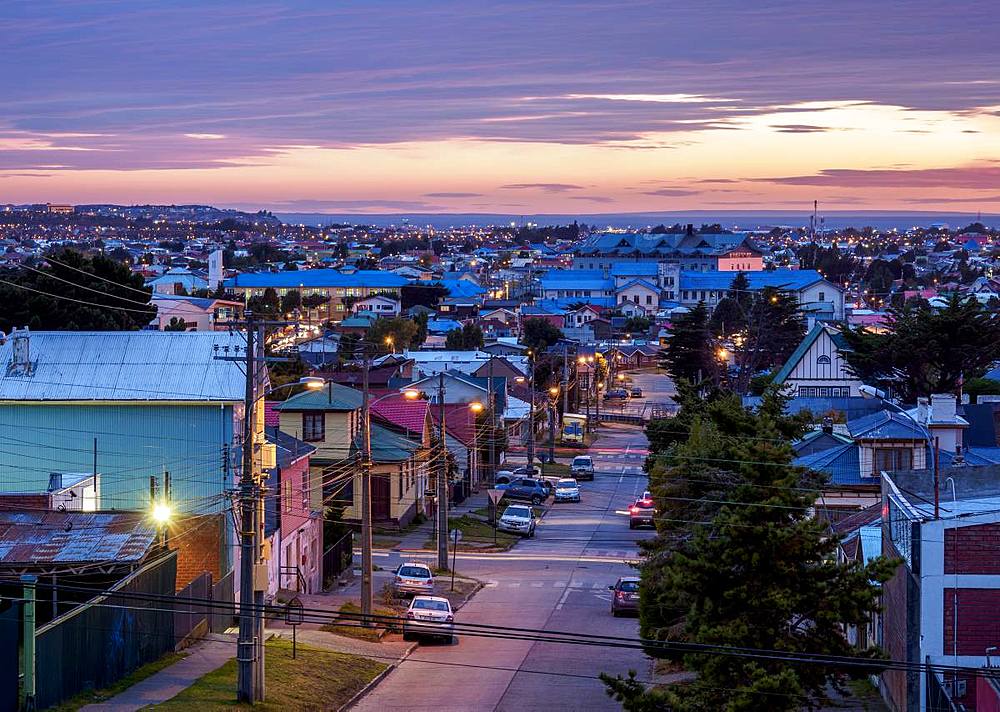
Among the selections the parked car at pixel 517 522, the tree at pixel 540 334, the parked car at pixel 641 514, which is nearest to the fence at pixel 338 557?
the parked car at pixel 517 522

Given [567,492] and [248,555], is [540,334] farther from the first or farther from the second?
[248,555]

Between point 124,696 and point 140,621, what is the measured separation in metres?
2.73

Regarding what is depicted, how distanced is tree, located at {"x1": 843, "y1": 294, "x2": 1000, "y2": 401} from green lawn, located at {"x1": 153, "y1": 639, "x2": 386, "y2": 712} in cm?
4174

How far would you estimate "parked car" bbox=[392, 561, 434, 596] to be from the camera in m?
44.2

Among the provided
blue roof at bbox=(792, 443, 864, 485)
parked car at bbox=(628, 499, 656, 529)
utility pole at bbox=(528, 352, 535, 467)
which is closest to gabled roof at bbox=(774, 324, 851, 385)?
Result: utility pole at bbox=(528, 352, 535, 467)

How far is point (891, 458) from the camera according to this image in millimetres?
46250

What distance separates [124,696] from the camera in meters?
28.0

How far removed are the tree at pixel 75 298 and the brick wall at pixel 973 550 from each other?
56.8 m

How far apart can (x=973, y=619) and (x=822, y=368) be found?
2152 inches

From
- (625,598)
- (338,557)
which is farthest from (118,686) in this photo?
(338,557)

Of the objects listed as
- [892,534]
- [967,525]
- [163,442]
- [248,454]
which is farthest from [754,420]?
[163,442]

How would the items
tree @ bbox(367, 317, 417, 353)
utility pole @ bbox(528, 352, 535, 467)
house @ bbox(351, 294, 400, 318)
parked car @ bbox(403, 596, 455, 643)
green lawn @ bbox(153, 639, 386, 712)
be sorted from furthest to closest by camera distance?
house @ bbox(351, 294, 400, 318), tree @ bbox(367, 317, 417, 353), utility pole @ bbox(528, 352, 535, 467), parked car @ bbox(403, 596, 455, 643), green lawn @ bbox(153, 639, 386, 712)

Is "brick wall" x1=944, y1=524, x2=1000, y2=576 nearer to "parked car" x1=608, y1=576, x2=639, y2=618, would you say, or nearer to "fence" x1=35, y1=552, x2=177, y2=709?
"fence" x1=35, y1=552, x2=177, y2=709

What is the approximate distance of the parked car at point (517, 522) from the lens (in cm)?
6038
